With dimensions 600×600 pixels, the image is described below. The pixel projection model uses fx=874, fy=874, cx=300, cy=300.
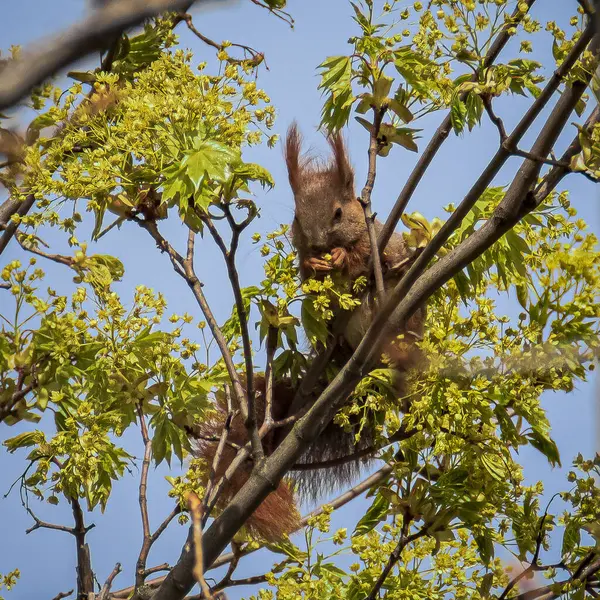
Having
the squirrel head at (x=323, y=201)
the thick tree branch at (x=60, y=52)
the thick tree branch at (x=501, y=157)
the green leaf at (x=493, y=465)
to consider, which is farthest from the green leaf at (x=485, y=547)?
the thick tree branch at (x=60, y=52)

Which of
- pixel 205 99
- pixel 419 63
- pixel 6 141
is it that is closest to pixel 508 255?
pixel 419 63

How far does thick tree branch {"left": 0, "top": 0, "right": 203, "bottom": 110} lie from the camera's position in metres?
0.81

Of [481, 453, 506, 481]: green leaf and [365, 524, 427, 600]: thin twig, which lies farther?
[481, 453, 506, 481]: green leaf

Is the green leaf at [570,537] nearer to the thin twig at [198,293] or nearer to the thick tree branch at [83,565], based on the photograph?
the thin twig at [198,293]

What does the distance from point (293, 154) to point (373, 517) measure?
2.02m

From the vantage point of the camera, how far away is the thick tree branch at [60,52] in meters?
0.81

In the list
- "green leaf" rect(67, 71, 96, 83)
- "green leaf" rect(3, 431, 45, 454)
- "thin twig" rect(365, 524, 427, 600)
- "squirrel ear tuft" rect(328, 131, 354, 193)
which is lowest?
"thin twig" rect(365, 524, 427, 600)

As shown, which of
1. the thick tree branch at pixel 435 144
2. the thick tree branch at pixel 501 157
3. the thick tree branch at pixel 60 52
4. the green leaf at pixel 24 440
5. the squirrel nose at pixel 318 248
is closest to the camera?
the thick tree branch at pixel 60 52

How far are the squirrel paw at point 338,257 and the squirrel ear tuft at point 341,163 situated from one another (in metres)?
0.68

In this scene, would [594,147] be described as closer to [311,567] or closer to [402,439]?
[402,439]

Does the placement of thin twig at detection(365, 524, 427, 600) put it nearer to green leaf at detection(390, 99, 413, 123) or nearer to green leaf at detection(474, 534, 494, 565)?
green leaf at detection(474, 534, 494, 565)

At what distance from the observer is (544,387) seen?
2.53m

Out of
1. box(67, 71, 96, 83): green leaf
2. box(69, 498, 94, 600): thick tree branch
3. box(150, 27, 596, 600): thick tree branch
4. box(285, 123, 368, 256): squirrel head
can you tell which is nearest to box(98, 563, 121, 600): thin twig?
box(69, 498, 94, 600): thick tree branch

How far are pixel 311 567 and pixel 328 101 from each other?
1.46 metres
